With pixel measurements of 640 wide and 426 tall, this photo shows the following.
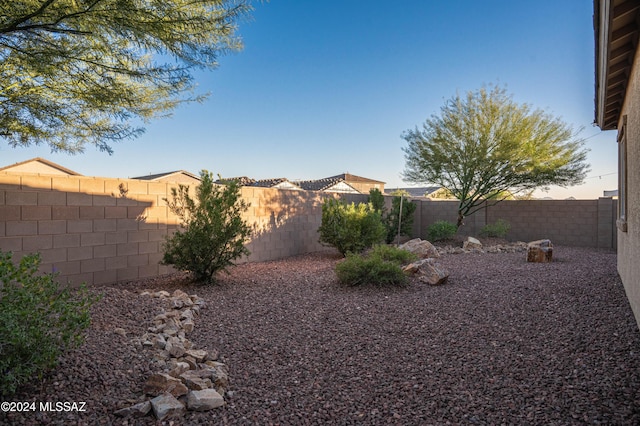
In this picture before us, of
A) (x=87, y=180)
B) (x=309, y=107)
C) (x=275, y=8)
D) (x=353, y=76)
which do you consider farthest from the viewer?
(x=309, y=107)

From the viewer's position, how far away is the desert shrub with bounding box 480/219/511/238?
12.9m

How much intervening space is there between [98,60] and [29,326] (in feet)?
13.8

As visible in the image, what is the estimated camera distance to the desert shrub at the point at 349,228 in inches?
357

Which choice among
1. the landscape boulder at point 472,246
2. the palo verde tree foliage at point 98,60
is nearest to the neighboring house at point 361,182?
the landscape boulder at point 472,246

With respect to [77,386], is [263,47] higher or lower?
higher

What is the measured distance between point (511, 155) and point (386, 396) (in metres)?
11.3

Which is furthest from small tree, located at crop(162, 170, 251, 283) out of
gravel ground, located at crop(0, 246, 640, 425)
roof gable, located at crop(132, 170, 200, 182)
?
roof gable, located at crop(132, 170, 200, 182)

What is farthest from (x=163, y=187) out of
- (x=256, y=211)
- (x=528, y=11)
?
(x=528, y=11)

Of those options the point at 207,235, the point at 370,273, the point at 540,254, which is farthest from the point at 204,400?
the point at 540,254

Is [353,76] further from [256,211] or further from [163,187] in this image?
[163,187]

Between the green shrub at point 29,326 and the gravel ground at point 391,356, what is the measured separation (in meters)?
0.16

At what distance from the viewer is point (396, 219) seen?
12.5 meters

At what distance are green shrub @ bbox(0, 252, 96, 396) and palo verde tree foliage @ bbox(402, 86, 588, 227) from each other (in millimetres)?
12161

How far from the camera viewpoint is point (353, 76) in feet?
40.0
